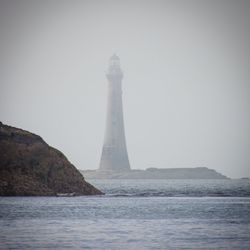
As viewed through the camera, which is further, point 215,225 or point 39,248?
point 215,225

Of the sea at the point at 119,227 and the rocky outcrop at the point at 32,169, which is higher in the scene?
the rocky outcrop at the point at 32,169

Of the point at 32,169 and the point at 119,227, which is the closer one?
the point at 119,227

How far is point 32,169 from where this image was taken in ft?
328

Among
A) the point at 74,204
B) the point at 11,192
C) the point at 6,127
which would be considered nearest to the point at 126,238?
the point at 74,204

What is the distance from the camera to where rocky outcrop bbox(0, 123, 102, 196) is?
323 ft

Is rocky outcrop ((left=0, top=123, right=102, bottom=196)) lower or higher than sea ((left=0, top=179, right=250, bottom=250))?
higher

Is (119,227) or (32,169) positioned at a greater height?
(32,169)

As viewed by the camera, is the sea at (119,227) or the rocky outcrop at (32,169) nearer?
the sea at (119,227)

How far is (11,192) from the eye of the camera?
98.8 metres

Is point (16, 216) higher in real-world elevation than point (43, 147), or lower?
lower

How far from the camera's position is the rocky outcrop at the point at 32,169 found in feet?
323

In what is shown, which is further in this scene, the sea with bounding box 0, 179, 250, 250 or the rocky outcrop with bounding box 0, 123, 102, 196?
the rocky outcrop with bounding box 0, 123, 102, 196

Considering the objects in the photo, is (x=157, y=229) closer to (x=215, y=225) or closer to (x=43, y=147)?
(x=215, y=225)

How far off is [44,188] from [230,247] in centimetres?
6075
